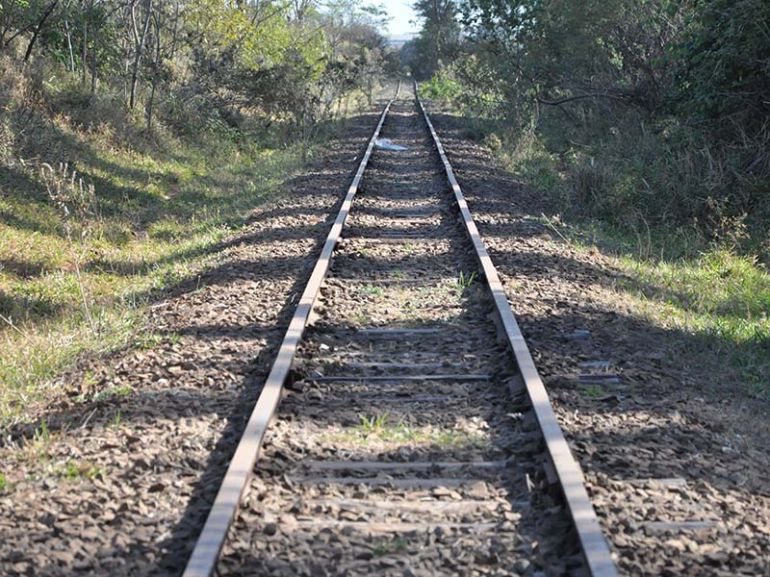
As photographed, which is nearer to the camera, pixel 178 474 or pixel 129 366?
pixel 178 474

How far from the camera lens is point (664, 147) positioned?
49.5 feet

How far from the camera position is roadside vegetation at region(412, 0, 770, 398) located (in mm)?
8688

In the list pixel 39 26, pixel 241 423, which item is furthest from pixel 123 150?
pixel 241 423

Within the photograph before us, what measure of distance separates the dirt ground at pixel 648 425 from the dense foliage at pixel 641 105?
3296 millimetres

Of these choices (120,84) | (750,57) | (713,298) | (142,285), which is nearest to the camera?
(713,298)

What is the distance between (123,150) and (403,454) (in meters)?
12.2

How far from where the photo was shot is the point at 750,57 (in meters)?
12.0

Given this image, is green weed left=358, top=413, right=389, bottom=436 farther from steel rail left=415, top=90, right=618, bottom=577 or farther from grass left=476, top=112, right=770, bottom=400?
grass left=476, top=112, right=770, bottom=400

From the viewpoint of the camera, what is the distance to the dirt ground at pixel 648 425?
3902 millimetres

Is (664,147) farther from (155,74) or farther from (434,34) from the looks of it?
(434,34)

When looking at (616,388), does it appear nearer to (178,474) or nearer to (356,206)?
(178,474)

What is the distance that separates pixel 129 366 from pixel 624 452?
3.17 metres

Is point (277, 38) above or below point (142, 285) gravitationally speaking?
above

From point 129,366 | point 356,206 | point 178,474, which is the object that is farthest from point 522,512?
point 356,206
